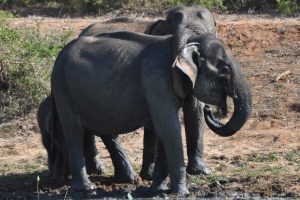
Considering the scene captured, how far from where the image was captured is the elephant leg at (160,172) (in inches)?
357

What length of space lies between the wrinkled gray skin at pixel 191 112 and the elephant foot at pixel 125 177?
4.4 inches

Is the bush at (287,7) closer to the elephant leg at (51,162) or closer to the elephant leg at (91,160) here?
the elephant leg at (91,160)

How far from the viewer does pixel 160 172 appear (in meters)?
9.08

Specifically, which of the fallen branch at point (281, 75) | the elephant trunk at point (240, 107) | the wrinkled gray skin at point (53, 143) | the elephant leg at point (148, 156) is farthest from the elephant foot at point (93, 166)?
the fallen branch at point (281, 75)

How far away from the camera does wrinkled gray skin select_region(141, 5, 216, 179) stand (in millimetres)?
9906

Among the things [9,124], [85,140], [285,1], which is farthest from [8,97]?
[285,1]

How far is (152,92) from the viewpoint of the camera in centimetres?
871

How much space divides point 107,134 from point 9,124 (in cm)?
412

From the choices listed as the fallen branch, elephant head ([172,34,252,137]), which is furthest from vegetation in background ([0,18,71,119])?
elephant head ([172,34,252,137])

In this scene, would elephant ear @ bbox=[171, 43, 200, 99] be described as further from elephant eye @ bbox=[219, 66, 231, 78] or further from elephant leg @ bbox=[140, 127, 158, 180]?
elephant leg @ bbox=[140, 127, 158, 180]

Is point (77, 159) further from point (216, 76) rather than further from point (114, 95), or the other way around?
point (216, 76)

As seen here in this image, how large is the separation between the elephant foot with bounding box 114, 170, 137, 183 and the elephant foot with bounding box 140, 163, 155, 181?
0.09 meters

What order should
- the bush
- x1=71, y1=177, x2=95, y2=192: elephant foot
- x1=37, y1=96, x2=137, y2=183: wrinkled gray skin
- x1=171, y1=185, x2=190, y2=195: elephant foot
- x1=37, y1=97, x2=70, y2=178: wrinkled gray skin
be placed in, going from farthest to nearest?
the bush
x1=37, y1=97, x2=70, y2=178: wrinkled gray skin
x1=37, y1=96, x2=137, y2=183: wrinkled gray skin
x1=71, y1=177, x2=95, y2=192: elephant foot
x1=171, y1=185, x2=190, y2=195: elephant foot

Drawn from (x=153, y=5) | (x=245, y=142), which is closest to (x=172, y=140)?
(x=245, y=142)
